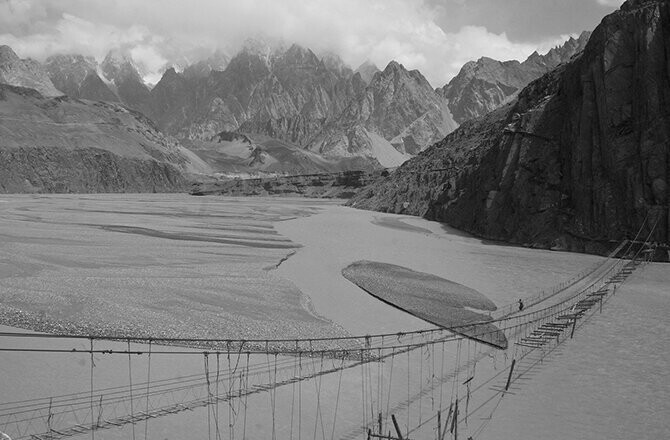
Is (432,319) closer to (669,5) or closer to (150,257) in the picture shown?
(150,257)

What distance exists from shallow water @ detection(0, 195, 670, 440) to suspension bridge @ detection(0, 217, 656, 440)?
119 millimetres

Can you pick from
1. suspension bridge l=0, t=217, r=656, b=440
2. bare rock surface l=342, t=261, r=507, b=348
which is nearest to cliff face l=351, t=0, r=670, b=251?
bare rock surface l=342, t=261, r=507, b=348

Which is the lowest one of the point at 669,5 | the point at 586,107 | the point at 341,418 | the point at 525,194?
the point at 341,418

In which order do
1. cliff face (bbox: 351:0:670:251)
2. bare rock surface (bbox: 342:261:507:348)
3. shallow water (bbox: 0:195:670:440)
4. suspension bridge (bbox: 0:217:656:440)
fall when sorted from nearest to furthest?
1. suspension bridge (bbox: 0:217:656:440)
2. shallow water (bbox: 0:195:670:440)
3. bare rock surface (bbox: 342:261:507:348)
4. cliff face (bbox: 351:0:670:251)

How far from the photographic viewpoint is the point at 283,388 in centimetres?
2209

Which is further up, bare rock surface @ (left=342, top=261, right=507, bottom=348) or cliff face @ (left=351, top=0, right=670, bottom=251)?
cliff face @ (left=351, top=0, right=670, bottom=251)

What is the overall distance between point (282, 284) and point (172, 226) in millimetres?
44310

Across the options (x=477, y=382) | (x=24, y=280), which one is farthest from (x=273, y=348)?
(x=24, y=280)

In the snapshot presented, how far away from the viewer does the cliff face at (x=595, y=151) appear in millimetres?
61031

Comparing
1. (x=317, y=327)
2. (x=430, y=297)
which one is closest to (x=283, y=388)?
(x=317, y=327)

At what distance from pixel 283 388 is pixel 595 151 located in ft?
194

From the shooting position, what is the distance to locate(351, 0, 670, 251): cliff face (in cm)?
6103

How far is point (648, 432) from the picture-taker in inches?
773

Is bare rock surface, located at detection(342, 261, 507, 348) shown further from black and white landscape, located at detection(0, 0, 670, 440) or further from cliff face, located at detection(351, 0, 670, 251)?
cliff face, located at detection(351, 0, 670, 251)
